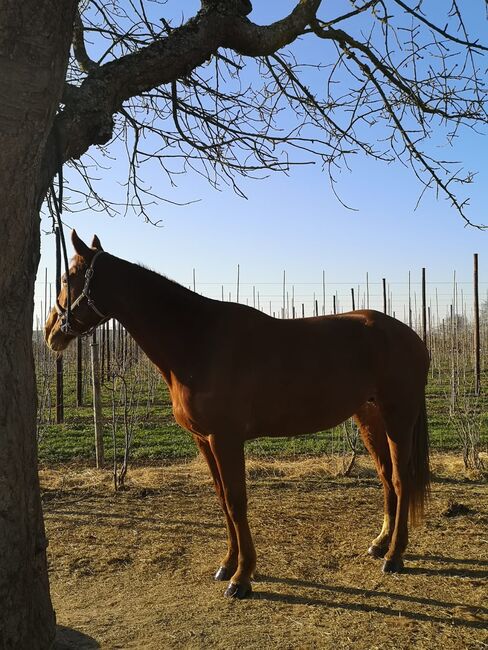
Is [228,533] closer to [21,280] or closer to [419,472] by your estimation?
[419,472]

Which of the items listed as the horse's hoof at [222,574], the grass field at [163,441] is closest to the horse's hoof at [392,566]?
the horse's hoof at [222,574]

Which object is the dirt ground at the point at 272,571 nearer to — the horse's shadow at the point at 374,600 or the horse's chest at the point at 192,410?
the horse's shadow at the point at 374,600

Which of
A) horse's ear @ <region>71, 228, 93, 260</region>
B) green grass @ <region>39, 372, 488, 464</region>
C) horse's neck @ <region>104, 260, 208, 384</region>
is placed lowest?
green grass @ <region>39, 372, 488, 464</region>

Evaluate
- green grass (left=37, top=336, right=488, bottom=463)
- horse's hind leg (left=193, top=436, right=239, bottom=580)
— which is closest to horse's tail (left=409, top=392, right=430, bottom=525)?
horse's hind leg (left=193, top=436, right=239, bottom=580)

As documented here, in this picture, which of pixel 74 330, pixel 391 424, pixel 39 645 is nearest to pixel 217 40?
pixel 74 330

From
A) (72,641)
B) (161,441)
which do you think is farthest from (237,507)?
(161,441)

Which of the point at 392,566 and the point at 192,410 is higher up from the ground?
the point at 192,410

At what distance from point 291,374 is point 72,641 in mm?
1820

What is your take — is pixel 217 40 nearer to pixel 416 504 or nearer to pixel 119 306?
pixel 119 306

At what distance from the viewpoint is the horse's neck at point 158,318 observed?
3250 mm

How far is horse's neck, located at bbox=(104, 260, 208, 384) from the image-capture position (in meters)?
3.25

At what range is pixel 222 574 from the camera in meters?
3.28

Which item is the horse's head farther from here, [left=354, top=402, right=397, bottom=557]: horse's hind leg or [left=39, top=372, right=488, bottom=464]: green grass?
[left=39, top=372, right=488, bottom=464]: green grass

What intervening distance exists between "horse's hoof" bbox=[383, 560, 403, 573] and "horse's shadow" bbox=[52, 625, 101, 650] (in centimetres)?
181
